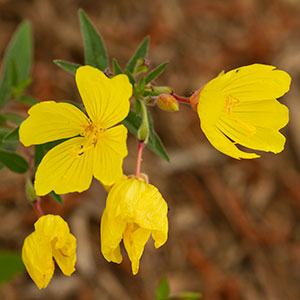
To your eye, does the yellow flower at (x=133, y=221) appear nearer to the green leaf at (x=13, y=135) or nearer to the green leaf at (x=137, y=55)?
the green leaf at (x=13, y=135)

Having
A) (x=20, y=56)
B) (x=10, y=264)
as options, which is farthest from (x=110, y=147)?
(x=20, y=56)

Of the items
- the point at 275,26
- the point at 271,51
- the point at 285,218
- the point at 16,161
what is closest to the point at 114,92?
the point at 16,161

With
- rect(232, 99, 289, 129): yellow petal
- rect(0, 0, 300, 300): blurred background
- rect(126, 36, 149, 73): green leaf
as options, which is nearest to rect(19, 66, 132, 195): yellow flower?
rect(126, 36, 149, 73): green leaf

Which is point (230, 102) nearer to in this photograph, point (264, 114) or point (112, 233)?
point (264, 114)

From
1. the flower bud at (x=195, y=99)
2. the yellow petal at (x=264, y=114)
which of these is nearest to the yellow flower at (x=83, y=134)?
the flower bud at (x=195, y=99)

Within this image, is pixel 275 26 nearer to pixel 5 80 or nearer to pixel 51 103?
pixel 5 80

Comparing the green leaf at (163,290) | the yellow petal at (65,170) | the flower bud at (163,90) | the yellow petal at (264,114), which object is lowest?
the green leaf at (163,290)
